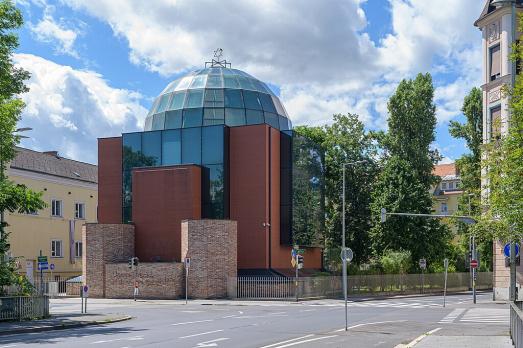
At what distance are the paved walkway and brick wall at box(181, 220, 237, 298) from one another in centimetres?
1485

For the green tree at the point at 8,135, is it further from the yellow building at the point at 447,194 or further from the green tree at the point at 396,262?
the yellow building at the point at 447,194

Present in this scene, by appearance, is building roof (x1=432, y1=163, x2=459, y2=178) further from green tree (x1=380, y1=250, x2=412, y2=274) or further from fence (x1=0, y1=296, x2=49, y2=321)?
fence (x1=0, y1=296, x2=49, y2=321)

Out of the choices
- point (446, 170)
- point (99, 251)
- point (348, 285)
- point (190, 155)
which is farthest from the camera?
point (446, 170)

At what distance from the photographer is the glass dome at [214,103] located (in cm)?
5216

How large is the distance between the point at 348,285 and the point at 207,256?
13022mm

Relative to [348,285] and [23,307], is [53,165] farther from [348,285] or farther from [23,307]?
[23,307]

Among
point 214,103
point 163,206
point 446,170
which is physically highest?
point 214,103

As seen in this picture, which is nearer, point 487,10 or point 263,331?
point 263,331

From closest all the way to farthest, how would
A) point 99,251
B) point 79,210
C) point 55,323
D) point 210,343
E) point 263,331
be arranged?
point 210,343 < point 263,331 < point 55,323 < point 99,251 < point 79,210

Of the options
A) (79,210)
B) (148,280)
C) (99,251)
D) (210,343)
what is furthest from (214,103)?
(210,343)

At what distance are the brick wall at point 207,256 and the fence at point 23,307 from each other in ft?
58.2

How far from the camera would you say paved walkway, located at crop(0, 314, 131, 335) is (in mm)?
22188

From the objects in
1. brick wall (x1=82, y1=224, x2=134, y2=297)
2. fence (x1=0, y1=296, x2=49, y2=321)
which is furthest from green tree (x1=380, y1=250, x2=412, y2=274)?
fence (x1=0, y1=296, x2=49, y2=321)

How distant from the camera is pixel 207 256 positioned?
43844mm
